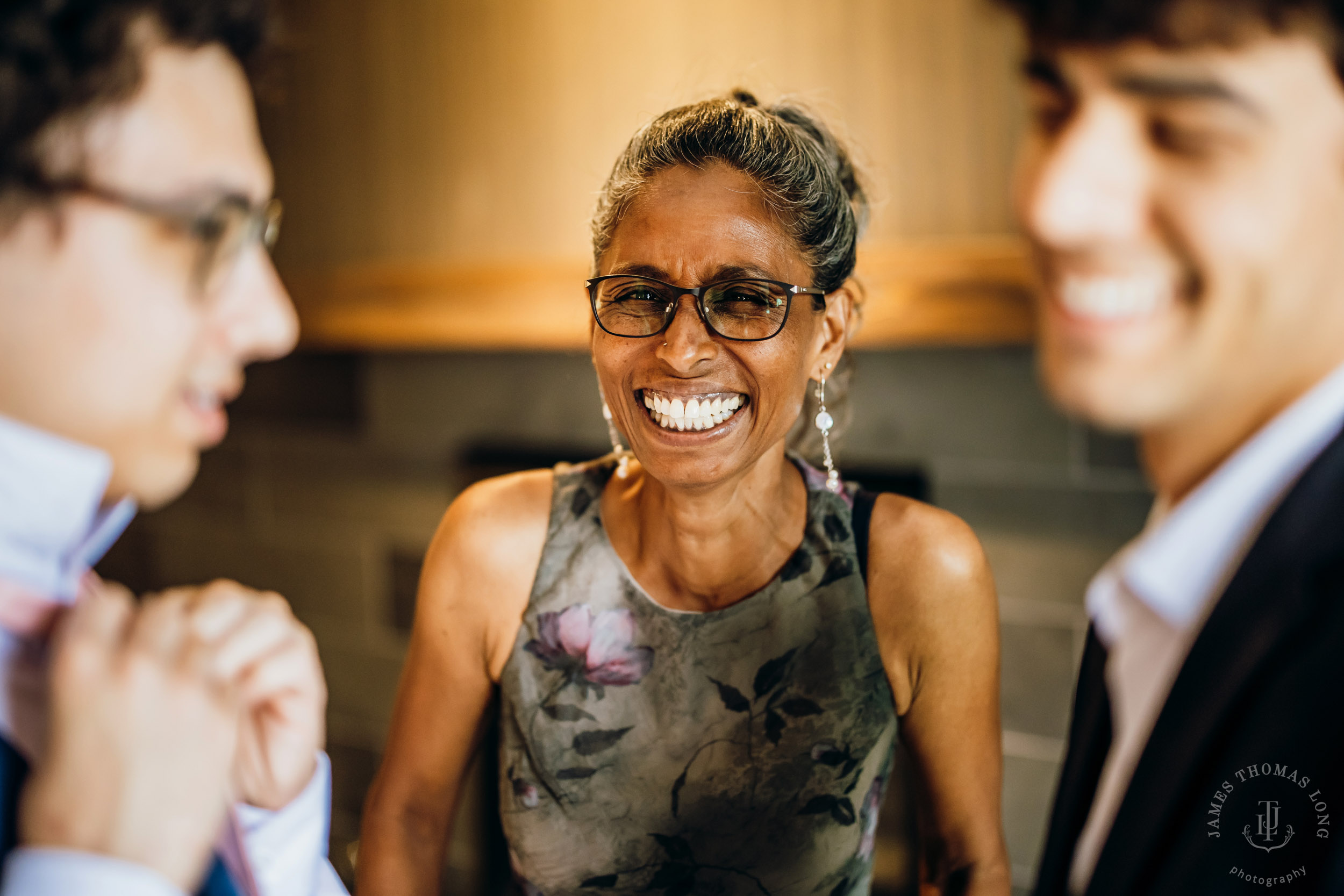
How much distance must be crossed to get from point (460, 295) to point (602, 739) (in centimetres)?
126

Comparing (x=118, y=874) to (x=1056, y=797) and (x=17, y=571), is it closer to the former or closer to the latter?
(x=17, y=571)

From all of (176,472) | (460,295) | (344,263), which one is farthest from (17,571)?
(344,263)

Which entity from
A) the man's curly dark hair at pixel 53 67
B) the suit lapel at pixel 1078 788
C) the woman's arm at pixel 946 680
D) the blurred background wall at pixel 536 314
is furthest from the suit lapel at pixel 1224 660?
the blurred background wall at pixel 536 314

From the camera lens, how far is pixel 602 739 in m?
1.09

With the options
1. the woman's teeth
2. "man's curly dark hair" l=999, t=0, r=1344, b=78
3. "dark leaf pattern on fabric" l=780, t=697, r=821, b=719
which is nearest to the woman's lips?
the woman's teeth

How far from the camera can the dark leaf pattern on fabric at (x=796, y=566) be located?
1.11 metres

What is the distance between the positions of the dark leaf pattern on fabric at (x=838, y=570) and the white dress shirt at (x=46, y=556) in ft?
2.49

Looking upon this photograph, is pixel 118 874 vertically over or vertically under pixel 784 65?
under

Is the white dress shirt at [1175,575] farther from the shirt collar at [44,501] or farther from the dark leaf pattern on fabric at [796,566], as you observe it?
the shirt collar at [44,501]

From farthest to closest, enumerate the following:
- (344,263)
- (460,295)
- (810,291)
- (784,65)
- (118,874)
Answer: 1. (344,263)
2. (460,295)
3. (784,65)
4. (810,291)
5. (118,874)

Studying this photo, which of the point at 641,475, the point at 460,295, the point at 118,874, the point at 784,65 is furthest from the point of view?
the point at 460,295

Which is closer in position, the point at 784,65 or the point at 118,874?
the point at 118,874

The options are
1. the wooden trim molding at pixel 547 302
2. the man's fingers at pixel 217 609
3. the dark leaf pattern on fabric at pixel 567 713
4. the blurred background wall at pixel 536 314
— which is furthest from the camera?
the blurred background wall at pixel 536 314

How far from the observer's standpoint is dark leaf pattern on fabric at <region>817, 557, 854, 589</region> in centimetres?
111
